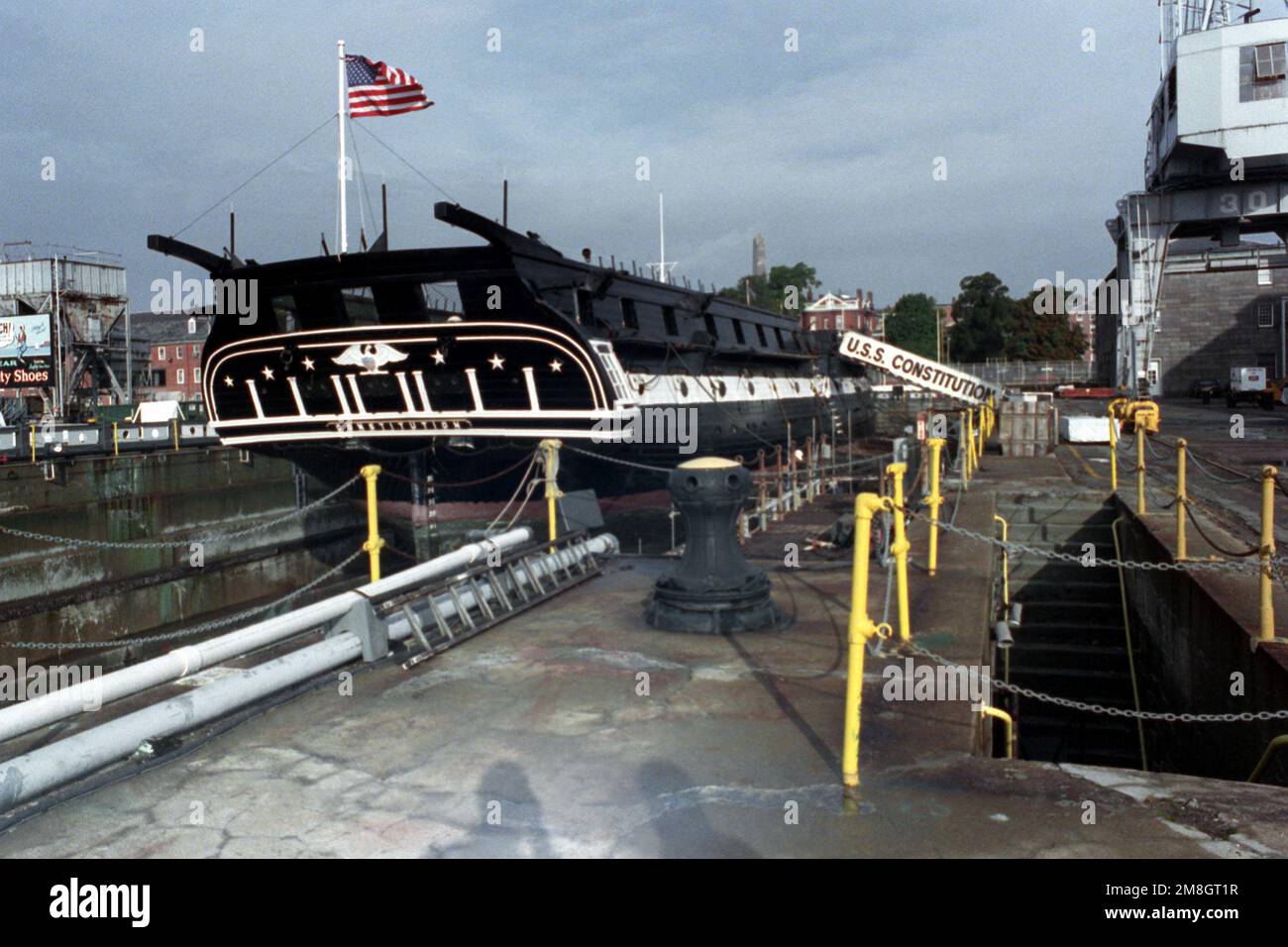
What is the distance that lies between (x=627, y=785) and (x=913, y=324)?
104956mm

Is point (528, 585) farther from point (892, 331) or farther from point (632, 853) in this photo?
point (892, 331)

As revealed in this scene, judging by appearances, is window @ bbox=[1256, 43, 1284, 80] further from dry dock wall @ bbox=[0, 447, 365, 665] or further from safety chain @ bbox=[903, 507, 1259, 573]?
dry dock wall @ bbox=[0, 447, 365, 665]

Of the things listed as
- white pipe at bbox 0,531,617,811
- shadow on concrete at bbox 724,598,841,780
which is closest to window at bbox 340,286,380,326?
white pipe at bbox 0,531,617,811

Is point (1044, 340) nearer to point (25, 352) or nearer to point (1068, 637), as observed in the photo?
point (25, 352)

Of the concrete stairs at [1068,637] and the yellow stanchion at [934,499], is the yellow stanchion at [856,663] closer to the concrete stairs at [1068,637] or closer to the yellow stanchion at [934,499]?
the yellow stanchion at [934,499]

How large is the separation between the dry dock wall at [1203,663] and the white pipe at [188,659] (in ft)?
19.2

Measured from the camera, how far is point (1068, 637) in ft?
43.2

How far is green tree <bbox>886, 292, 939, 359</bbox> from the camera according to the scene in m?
101

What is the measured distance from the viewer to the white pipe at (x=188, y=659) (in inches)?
185

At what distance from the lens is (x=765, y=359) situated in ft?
89.4

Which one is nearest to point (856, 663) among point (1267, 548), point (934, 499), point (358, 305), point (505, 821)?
point (505, 821)
